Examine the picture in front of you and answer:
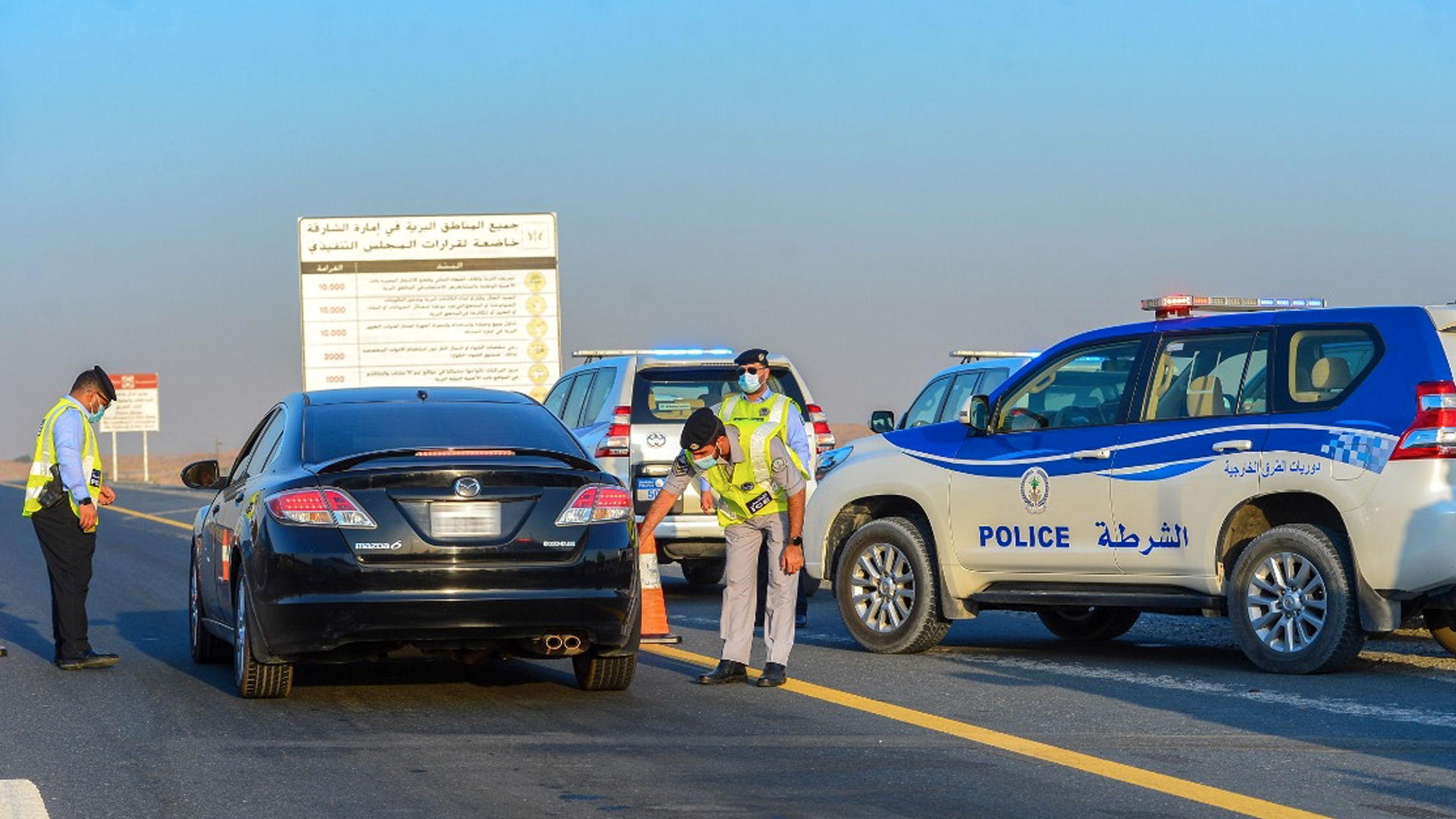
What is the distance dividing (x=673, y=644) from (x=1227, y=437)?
149 inches

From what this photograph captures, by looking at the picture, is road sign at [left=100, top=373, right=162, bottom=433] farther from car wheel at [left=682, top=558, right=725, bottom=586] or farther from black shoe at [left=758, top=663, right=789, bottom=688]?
black shoe at [left=758, top=663, right=789, bottom=688]

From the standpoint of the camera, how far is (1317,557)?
10.9 m

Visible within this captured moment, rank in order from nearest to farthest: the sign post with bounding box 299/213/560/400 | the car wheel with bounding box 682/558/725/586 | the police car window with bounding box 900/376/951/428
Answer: the car wheel with bounding box 682/558/725/586 < the police car window with bounding box 900/376/951/428 < the sign post with bounding box 299/213/560/400

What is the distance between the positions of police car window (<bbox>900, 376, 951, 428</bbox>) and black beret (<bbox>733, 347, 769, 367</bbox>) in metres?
9.48

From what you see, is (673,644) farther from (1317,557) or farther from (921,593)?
(1317,557)

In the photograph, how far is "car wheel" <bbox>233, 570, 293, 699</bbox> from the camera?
412 inches

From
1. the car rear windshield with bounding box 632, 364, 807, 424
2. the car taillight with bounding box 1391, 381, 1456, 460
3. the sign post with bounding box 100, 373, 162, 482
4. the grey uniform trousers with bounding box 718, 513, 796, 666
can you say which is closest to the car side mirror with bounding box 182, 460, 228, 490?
the grey uniform trousers with bounding box 718, 513, 796, 666

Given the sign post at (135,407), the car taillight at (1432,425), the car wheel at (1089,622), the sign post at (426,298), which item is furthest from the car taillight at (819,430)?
the sign post at (135,407)

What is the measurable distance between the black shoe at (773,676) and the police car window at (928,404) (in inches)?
392

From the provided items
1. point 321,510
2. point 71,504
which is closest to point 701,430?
point 321,510

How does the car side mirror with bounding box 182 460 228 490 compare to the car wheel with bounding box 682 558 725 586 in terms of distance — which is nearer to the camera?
the car side mirror with bounding box 182 460 228 490

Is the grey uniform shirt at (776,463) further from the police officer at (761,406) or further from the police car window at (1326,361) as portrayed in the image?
the police car window at (1326,361)

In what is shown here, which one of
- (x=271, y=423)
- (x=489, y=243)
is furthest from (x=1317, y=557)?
(x=489, y=243)

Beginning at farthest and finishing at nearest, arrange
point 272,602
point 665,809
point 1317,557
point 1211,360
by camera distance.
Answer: point 1211,360, point 1317,557, point 272,602, point 665,809
